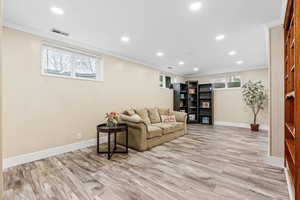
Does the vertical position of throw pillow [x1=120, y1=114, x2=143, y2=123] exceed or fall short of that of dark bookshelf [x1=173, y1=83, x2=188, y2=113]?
it falls short

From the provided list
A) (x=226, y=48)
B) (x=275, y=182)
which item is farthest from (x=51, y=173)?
(x=226, y=48)

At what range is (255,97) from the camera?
18.1 feet

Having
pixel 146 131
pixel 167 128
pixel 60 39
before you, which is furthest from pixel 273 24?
pixel 60 39

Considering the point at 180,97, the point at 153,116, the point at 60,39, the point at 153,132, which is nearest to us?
the point at 60,39

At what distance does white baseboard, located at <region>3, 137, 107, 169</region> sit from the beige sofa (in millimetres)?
871

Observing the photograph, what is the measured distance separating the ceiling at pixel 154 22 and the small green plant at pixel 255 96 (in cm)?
211

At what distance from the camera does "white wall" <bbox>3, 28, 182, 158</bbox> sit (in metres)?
2.57

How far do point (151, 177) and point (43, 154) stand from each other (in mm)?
2285

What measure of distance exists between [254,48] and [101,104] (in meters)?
4.43

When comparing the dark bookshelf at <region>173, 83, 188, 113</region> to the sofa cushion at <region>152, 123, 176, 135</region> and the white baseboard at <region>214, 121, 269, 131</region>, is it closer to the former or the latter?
the white baseboard at <region>214, 121, 269, 131</region>

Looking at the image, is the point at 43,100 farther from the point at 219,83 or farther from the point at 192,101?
the point at 219,83

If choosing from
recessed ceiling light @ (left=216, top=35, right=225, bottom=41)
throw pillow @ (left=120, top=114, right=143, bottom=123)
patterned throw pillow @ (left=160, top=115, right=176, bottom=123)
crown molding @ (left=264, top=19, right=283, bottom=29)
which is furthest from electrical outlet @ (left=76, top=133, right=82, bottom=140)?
crown molding @ (left=264, top=19, right=283, bottom=29)

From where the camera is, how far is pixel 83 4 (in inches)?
83.6

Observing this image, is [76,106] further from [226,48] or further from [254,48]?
[254,48]
